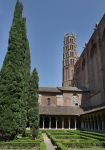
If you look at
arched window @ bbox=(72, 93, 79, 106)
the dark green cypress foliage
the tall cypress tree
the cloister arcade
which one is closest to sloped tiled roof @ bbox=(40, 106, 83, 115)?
the cloister arcade

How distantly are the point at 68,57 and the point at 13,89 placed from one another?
201ft

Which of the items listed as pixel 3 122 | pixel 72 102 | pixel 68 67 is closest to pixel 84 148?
pixel 3 122

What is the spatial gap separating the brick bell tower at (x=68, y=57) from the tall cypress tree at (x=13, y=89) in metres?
54.9

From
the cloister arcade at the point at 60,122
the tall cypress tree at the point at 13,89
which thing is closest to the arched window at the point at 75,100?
the cloister arcade at the point at 60,122

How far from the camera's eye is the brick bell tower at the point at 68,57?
74.5 meters

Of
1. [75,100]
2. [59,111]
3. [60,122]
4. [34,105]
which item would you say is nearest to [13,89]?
[34,105]

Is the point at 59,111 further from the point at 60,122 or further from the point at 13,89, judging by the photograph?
the point at 13,89

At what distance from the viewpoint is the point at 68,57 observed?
77.2 metres

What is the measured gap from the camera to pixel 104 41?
34375 millimetres

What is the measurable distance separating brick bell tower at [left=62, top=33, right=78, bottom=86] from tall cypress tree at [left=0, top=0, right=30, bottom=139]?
180ft

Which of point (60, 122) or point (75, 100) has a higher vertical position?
point (75, 100)

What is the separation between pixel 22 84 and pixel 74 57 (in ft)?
198

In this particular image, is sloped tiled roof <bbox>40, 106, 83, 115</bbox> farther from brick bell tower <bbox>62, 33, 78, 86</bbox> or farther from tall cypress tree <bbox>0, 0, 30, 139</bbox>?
brick bell tower <bbox>62, 33, 78, 86</bbox>

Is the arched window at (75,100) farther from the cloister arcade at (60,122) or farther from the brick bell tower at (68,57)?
the brick bell tower at (68,57)
